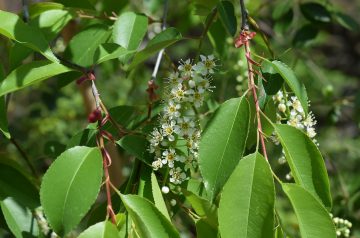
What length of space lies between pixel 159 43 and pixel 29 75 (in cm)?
24

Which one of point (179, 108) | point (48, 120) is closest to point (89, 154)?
point (179, 108)

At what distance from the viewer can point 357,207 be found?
1.94m

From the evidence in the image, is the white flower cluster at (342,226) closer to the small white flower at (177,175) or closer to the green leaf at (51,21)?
the small white flower at (177,175)

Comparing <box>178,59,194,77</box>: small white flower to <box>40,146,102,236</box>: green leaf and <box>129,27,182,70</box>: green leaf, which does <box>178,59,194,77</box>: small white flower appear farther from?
<box>40,146,102,236</box>: green leaf

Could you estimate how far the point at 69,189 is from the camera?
1.01 m

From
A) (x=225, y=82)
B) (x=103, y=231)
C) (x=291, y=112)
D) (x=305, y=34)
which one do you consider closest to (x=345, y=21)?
(x=305, y=34)

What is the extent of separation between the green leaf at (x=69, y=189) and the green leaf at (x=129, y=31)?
13.3 inches

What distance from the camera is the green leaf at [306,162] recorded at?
1.01 m

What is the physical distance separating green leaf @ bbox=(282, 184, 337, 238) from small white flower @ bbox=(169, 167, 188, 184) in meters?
0.23

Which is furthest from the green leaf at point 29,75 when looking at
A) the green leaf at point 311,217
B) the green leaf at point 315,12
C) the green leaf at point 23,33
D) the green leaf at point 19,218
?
the green leaf at point 315,12

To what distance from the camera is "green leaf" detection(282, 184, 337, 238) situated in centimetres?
96

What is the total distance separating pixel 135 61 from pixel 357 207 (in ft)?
3.55

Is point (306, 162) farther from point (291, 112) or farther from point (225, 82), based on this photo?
point (225, 82)

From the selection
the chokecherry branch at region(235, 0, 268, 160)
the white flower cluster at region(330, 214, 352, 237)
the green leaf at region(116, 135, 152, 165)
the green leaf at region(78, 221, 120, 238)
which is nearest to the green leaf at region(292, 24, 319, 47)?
the white flower cluster at region(330, 214, 352, 237)
